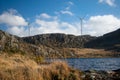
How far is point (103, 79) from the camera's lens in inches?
690

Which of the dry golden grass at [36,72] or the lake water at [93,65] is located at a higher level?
the dry golden grass at [36,72]

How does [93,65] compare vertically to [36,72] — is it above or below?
below

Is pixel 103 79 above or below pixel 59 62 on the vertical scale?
below

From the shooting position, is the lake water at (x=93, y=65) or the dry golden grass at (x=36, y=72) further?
the lake water at (x=93, y=65)

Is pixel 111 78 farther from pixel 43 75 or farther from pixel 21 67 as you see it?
pixel 21 67

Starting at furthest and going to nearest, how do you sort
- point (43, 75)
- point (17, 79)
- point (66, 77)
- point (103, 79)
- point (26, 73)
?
point (103, 79), point (66, 77), point (43, 75), point (26, 73), point (17, 79)

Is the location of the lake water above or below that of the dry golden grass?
below

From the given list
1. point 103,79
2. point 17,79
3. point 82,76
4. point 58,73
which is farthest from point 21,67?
point 103,79

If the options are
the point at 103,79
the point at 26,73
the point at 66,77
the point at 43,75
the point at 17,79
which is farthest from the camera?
the point at 103,79

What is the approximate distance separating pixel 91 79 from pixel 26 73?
536 centimetres

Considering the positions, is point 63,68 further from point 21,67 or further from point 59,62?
point 21,67

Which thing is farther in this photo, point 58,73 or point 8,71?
point 58,73

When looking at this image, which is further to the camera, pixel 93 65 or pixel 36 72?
pixel 93 65

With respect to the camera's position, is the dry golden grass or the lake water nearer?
the dry golden grass
